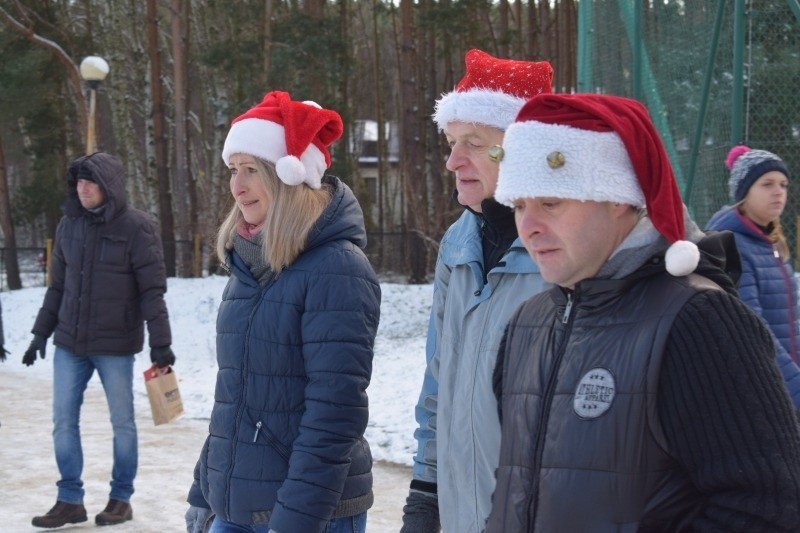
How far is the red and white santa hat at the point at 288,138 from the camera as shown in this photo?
→ 344 centimetres

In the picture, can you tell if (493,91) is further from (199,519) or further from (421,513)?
(199,519)

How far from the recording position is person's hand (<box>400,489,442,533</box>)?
2938 mm

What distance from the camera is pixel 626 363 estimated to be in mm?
1819

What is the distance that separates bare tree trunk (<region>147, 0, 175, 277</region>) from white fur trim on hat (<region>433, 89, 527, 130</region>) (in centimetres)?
2159

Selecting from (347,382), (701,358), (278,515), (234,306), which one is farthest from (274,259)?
(701,358)

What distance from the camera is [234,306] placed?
3.32 meters

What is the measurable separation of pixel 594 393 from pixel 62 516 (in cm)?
503

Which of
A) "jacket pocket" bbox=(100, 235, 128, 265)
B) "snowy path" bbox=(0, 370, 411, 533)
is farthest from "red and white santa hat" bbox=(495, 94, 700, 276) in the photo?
"jacket pocket" bbox=(100, 235, 128, 265)

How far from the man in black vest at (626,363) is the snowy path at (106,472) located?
14.1ft

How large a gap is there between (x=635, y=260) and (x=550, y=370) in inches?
10.0

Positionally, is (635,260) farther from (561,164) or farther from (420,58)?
(420,58)

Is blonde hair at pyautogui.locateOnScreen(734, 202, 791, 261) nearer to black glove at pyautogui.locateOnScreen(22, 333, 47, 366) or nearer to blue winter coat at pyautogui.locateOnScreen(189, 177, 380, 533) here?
blue winter coat at pyautogui.locateOnScreen(189, 177, 380, 533)

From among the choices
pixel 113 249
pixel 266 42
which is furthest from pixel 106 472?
pixel 266 42

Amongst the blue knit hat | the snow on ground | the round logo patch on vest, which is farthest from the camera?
the snow on ground
